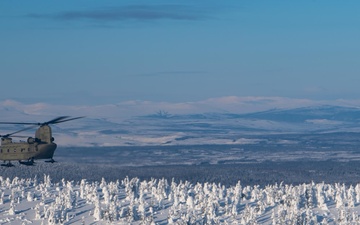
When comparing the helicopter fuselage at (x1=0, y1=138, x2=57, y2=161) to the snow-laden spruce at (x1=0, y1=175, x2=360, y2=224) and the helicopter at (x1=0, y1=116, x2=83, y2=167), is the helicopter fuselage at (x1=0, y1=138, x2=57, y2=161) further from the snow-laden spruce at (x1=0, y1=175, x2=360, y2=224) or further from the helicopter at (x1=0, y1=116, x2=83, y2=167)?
the snow-laden spruce at (x1=0, y1=175, x2=360, y2=224)

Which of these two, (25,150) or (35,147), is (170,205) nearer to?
(25,150)

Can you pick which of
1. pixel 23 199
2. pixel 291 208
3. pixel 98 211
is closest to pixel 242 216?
pixel 291 208

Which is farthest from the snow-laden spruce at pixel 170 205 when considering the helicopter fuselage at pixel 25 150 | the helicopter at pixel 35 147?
the helicopter at pixel 35 147

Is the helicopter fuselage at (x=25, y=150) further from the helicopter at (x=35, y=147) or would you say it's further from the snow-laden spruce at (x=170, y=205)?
the snow-laden spruce at (x=170, y=205)

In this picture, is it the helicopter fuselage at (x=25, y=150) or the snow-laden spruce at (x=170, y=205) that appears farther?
the snow-laden spruce at (x=170, y=205)

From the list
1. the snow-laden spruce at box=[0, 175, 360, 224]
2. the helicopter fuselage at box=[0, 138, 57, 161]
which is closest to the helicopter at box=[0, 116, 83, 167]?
the helicopter fuselage at box=[0, 138, 57, 161]

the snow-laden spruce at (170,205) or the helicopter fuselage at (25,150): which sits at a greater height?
the helicopter fuselage at (25,150)

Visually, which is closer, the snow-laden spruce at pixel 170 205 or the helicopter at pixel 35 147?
the helicopter at pixel 35 147

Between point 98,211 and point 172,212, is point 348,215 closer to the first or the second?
point 172,212
